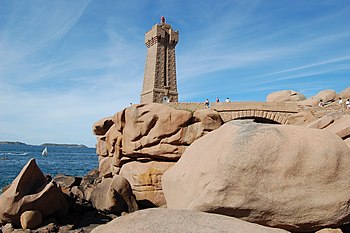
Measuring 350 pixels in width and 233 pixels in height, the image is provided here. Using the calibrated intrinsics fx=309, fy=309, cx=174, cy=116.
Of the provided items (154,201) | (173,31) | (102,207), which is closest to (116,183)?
(102,207)

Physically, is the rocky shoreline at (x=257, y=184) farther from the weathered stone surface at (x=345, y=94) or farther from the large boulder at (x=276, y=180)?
the weathered stone surface at (x=345, y=94)

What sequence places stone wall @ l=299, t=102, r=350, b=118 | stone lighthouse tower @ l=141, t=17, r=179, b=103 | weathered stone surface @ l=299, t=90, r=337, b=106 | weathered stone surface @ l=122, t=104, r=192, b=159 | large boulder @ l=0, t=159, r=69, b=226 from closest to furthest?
large boulder @ l=0, t=159, r=69, b=226 < weathered stone surface @ l=122, t=104, r=192, b=159 < stone wall @ l=299, t=102, r=350, b=118 < weathered stone surface @ l=299, t=90, r=337, b=106 < stone lighthouse tower @ l=141, t=17, r=179, b=103

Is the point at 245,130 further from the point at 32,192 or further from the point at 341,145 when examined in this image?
the point at 32,192

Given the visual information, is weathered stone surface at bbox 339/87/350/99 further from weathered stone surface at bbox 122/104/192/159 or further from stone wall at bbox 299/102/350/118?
weathered stone surface at bbox 122/104/192/159

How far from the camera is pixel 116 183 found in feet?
39.0

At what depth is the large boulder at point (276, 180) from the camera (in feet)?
15.6

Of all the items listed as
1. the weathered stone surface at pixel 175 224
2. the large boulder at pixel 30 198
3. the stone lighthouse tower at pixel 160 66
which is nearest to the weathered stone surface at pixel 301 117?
the stone lighthouse tower at pixel 160 66

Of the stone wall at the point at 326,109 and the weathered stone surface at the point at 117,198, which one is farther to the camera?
the stone wall at the point at 326,109

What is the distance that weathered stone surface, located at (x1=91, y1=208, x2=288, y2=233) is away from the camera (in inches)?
143

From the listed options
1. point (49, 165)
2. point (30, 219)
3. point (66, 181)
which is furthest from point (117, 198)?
point (49, 165)

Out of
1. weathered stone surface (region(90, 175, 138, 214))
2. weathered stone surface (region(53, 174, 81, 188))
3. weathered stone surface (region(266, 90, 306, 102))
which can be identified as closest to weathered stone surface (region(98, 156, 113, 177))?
weathered stone surface (region(53, 174, 81, 188))

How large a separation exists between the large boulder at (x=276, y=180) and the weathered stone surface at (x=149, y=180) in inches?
337

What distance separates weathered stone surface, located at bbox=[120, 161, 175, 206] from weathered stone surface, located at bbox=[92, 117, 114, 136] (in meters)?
6.30

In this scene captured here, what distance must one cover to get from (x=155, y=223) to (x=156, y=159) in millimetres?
10842
